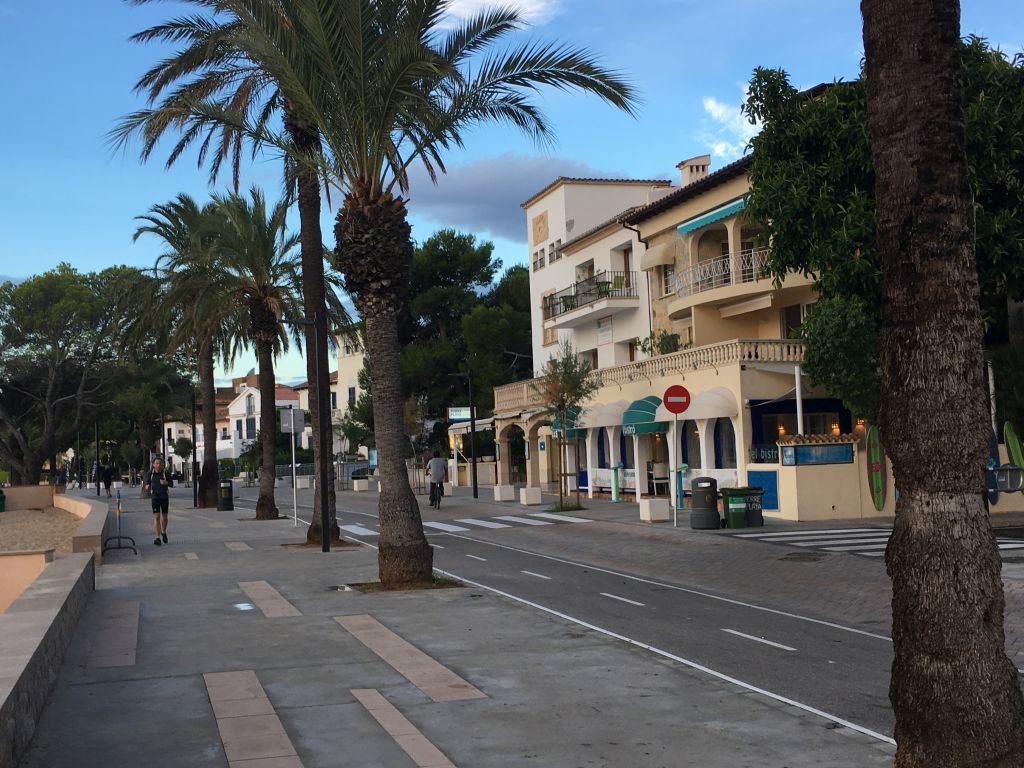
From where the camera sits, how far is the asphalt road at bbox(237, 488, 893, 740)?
27.4 ft

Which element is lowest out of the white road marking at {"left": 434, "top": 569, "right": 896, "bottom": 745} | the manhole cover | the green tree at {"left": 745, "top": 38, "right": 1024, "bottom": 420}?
the white road marking at {"left": 434, "top": 569, "right": 896, "bottom": 745}

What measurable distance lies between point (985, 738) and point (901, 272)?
2.23m

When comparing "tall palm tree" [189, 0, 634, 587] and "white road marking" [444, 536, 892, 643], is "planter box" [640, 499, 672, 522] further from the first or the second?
"tall palm tree" [189, 0, 634, 587]

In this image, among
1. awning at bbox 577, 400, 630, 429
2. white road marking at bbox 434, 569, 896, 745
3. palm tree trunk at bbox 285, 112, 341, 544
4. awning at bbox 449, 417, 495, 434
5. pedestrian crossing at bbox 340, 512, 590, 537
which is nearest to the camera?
white road marking at bbox 434, 569, 896, 745

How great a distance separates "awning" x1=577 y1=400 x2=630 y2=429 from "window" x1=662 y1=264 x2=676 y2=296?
14.9 feet

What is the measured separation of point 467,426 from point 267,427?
944 inches

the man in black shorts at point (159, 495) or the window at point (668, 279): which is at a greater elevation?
the window at point (668, 279)

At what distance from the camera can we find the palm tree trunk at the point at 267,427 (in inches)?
1191

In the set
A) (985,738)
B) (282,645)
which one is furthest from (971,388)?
(282,645)

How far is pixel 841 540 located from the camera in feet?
68.4

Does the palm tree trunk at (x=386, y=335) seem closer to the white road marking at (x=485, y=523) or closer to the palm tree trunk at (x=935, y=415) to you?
the palm tree trunk at (x=935, y=415)

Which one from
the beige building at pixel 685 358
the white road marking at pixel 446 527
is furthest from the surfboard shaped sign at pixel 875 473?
the white road marking at pixel 446 527

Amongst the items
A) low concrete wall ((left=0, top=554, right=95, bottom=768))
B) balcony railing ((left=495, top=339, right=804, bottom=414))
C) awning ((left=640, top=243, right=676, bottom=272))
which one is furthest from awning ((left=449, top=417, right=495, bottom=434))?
low concrete wall ((left=0, top=554, right=95, bottom=768))

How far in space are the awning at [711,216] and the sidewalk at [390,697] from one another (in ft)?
69.3
